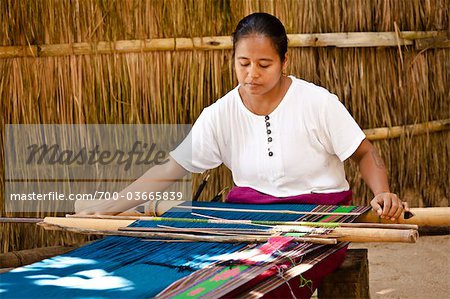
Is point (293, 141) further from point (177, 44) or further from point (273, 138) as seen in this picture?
point (177, 44)

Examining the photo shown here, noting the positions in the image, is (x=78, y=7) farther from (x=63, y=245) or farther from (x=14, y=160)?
(x=63, y=245)

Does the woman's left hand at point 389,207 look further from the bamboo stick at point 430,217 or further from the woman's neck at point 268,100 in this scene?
the woman's neck at point 268,100

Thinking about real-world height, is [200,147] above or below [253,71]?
below

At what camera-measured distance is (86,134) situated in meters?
4.48

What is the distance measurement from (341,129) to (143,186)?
2.38 ft

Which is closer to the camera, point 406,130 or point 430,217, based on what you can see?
point 430,217

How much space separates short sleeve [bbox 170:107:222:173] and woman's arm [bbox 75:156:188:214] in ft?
0.10

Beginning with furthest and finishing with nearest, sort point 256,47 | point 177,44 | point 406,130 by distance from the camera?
1. point 406,130
2. point 177,44
3. point 256,47

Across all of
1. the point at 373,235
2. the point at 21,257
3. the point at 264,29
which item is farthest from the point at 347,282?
the point at 21,257

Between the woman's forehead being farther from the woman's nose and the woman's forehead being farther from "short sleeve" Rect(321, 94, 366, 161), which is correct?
"short sleeve" Rect(321, 94, 366, 161)

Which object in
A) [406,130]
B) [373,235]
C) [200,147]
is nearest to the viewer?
[373,235]

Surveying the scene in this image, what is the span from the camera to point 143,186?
2.96m

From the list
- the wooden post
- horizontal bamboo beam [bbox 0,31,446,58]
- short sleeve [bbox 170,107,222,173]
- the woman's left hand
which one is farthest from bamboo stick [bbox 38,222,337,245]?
horizontal bamboo beam [bbox 0,31,446,58]

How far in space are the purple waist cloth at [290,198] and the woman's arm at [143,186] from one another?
0.24 meters
